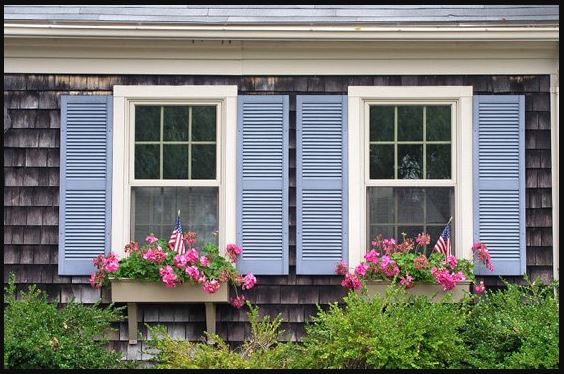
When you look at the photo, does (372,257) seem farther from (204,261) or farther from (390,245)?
(204,261)

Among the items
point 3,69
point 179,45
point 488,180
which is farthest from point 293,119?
point 3,69

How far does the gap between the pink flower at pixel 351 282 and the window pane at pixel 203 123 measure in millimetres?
1579

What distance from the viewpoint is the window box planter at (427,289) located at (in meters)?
8.41

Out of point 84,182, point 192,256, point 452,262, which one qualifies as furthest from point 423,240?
point 84,182

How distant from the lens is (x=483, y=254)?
8.49 meters

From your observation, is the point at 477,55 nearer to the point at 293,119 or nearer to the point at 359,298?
the point at 293,119

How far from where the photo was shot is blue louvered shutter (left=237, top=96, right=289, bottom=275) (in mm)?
8594

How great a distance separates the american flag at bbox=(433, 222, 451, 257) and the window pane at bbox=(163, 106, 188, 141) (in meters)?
2.21

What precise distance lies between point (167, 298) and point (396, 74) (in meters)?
2.58

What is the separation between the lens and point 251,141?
866 centimetres

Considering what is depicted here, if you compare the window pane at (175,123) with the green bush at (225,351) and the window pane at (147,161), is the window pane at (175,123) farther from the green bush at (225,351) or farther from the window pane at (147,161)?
the green bush at (225,351)

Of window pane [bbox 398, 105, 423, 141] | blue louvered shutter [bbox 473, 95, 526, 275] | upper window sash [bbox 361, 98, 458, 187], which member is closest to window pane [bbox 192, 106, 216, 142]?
upper window sash [bbox 361, 98, 458, 187]

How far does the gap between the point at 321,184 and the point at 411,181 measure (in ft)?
2.43

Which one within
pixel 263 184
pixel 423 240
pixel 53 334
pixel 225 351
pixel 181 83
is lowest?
pixel 225 351
